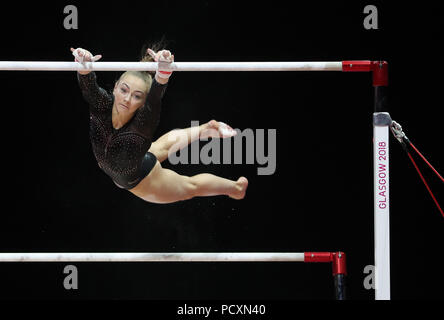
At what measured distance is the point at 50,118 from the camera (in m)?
3.63

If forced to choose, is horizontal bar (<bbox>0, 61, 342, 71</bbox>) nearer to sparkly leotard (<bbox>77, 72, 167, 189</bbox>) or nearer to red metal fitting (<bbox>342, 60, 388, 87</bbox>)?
red metal fitting (<bbox>342, 60, 388, 87</bbox>)

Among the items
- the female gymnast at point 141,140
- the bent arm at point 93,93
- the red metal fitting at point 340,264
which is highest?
the bent arm at point 93,93

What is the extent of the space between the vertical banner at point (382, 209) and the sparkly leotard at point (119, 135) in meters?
1.10

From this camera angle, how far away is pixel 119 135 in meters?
3.48

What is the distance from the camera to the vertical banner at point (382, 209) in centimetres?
314

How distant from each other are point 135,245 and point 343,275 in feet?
3.68

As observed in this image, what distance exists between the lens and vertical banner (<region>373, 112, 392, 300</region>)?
314 cm

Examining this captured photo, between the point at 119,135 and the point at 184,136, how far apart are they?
0.36 meters

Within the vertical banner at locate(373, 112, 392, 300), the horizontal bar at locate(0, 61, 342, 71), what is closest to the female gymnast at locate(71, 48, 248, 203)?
the horizontal bar at locate(0, 61, 342, 71)

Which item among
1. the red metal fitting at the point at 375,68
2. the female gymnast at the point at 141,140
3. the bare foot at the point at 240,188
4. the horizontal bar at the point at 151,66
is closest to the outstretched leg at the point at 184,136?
the female gymnast at the point at 141,140

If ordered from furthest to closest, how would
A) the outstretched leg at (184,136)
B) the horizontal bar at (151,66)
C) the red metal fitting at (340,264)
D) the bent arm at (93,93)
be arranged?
the outstretched leg at (184,136)
the bent arm at (93,93)
the red metal fitting at (340,264)
the horizontal bar at (151,66)

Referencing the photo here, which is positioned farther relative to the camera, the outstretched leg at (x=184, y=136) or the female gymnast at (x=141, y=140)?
the outstretched leg at (x=184, y=136)

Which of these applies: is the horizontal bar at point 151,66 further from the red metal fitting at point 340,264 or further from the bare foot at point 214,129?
the red metal fitting at point 340,264
